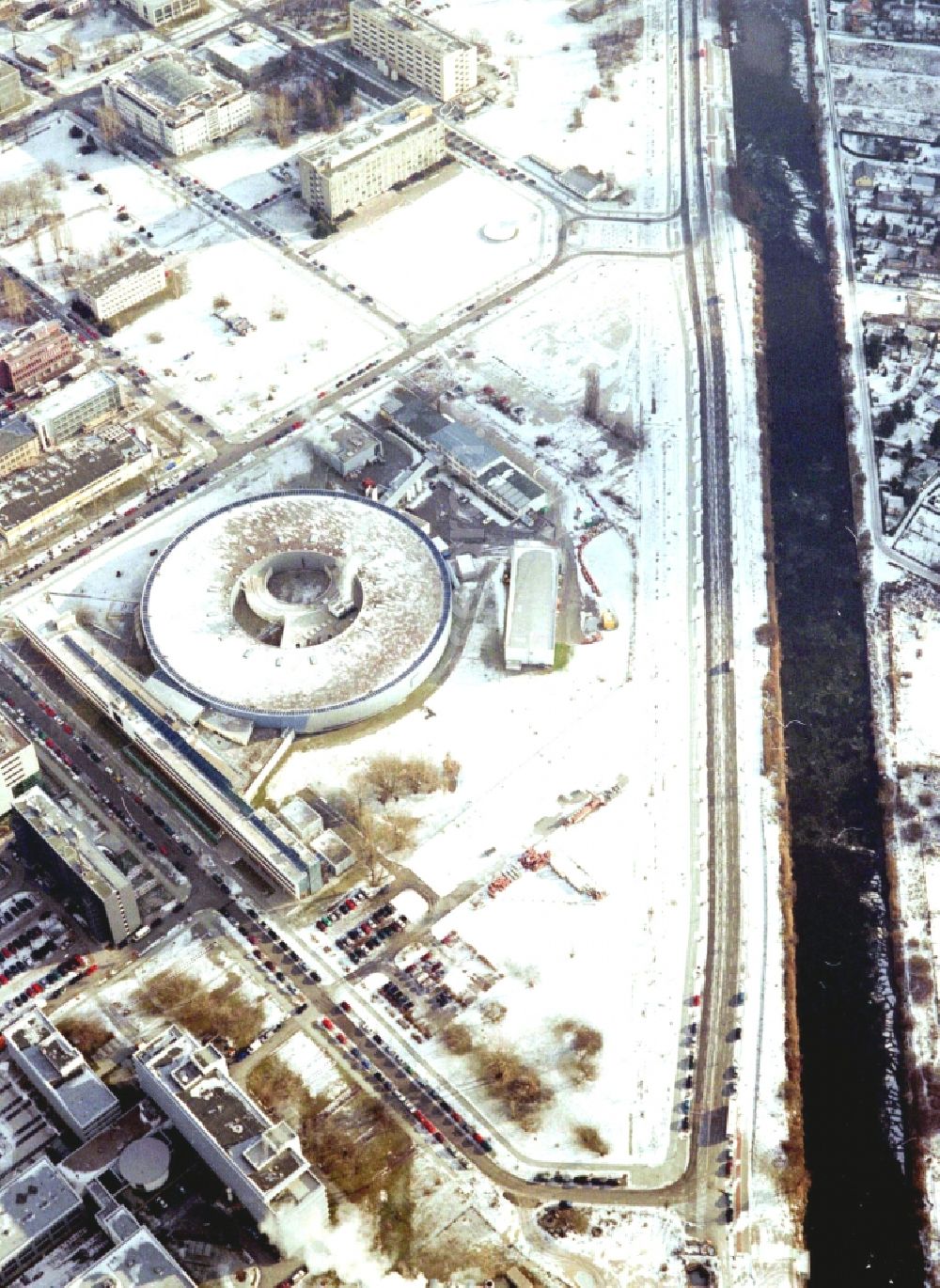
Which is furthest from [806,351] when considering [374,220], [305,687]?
[305,687]

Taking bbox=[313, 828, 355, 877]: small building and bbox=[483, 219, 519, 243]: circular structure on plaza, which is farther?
bbox=[483, 219, 519, 243]: circular structure on plaza

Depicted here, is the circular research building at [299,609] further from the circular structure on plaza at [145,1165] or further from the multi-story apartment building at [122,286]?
the circular structure on plaza at [145,1165]

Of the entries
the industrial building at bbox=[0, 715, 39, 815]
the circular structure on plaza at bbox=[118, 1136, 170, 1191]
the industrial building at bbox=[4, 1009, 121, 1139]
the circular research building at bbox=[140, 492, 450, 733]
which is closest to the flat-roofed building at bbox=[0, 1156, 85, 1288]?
the circular structure on plaza at bbox=[118, 1136, 170, 1191]

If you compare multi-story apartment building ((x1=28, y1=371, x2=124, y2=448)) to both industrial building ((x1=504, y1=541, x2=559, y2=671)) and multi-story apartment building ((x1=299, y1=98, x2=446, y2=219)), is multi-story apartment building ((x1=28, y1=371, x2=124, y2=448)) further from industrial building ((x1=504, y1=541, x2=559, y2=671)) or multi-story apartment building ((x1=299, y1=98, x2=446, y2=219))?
industrial building ((x1=504, y1=541, x2=559, y2=671))

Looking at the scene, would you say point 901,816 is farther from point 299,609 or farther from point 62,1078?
point 62,1078

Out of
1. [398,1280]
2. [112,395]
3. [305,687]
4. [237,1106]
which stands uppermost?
[112,395]

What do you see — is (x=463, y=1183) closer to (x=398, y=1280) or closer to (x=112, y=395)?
(x=398, y=1280)
